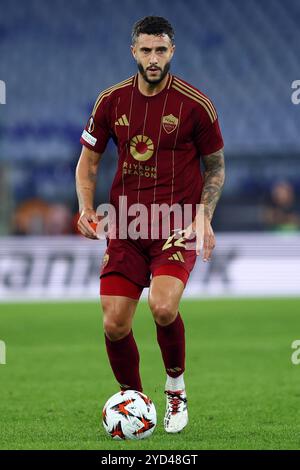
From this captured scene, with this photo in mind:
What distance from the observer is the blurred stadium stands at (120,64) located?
70.2 feet

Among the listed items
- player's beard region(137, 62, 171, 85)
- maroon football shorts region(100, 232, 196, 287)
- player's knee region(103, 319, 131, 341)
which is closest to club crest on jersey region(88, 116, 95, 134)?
player's beard region(137, 62, 171, 85)

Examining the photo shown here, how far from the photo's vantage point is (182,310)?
1381cm

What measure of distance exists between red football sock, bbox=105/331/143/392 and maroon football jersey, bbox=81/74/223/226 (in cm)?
74

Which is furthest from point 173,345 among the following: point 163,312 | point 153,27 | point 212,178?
point 153,27

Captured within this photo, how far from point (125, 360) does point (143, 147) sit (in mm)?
1129

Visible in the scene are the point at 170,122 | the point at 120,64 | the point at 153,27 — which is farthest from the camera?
the point at 120,64

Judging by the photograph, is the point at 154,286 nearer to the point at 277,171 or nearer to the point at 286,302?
the point at 286,302

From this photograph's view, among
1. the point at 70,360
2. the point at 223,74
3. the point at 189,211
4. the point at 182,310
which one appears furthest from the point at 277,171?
the point at 189,211

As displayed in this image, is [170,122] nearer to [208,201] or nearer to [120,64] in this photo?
[208,201]

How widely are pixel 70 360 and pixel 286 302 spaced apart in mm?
6293

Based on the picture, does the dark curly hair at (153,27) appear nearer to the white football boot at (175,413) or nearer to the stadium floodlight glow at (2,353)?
the white football boot at (175,413)

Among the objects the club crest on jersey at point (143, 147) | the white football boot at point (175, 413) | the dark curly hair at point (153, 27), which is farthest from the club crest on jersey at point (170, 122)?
the white football boot at point (175, 413)

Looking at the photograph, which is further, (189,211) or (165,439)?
(189,211)

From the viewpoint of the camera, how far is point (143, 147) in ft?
18.0
